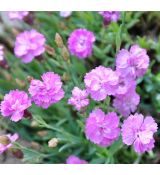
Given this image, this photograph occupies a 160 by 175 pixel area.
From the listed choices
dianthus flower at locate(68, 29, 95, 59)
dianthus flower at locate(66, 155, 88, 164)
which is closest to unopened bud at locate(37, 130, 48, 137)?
dianthus flower at locate(66, 155, 88, 164)

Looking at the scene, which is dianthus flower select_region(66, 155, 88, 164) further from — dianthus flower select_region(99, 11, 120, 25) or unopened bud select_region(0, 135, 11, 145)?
dianthus flower select_region(99, 11, 120, 25)

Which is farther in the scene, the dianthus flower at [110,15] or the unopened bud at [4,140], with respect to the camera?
the dianthus flower at [110,15]

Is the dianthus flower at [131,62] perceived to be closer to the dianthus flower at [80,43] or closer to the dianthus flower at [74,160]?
the dianthus flower at [80,43]

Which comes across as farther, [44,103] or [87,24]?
[87,24]

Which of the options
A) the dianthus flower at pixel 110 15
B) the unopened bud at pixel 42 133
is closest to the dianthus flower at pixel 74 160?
the unopened bud at pixel 42 133

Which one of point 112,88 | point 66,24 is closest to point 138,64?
point 112,88
